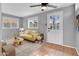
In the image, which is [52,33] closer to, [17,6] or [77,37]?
[77,37]

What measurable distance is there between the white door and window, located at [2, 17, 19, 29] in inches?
18.0

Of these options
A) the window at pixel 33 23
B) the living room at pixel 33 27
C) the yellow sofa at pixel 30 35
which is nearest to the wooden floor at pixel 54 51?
the living room at pixel 33 27

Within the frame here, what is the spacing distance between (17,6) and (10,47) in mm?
572

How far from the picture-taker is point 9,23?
135 centimetres

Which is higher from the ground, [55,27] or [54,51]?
[55,27]

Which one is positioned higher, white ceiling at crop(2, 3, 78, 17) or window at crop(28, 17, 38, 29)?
white ceiling at crop(2, 3, 78, 17)

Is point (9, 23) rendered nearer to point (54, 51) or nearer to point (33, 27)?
point (33, 27)

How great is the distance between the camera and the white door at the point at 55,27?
135 centimetres

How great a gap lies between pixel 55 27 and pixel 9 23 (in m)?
0.64

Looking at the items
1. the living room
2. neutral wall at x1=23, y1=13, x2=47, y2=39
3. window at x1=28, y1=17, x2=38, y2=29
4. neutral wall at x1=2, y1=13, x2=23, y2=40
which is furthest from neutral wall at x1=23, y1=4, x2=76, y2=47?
neutral wall at x1=2, y1=13, x2=23, y2=40

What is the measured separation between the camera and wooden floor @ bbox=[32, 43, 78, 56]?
135 centimetres

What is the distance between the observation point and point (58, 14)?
1.34 meters

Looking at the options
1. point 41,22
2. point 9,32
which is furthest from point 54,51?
point 9,32

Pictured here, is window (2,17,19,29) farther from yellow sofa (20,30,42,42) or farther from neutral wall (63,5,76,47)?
neutral wall (63,5,76,47)
